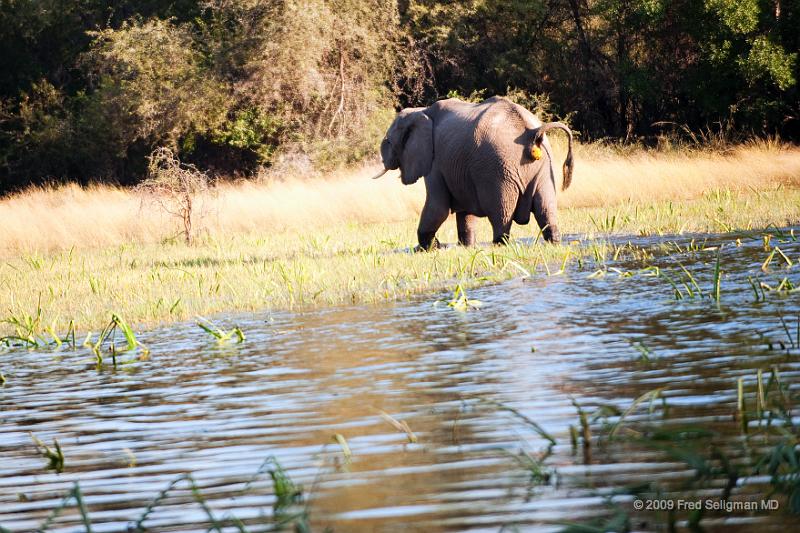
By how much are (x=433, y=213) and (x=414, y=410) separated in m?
8.74

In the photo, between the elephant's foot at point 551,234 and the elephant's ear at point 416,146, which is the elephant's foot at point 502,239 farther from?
the elephant's ear at point 416,146

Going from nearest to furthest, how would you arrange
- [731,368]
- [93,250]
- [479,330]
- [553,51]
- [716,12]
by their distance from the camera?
1. [731,368]
2. [479,330]
3. [93,250]
4. [716,12]
5. [553,51]

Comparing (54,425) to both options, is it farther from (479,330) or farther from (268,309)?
(268,309)

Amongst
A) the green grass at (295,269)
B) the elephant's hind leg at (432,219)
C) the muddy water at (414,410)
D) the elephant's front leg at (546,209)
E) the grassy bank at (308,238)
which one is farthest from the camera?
the elephant's hind leg at (432,219)

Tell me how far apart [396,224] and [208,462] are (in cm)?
1526

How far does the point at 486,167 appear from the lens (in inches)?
518

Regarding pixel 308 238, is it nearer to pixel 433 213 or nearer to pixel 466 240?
pixel 466 240

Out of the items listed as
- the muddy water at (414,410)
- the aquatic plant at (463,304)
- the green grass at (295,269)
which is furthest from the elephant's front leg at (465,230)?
the aquatic plant at (463,304)

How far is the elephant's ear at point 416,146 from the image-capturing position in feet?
46.5

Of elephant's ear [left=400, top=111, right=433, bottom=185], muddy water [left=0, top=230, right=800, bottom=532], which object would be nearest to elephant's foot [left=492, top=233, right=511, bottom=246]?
elephant's ear [left=400, top=111, right=433, bottom=185]

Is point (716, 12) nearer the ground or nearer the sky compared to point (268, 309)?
nearer the sky

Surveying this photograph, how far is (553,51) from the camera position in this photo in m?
34.4

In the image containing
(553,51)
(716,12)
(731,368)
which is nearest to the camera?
(731,368)

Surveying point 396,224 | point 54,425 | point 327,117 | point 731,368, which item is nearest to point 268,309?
point 54,425
